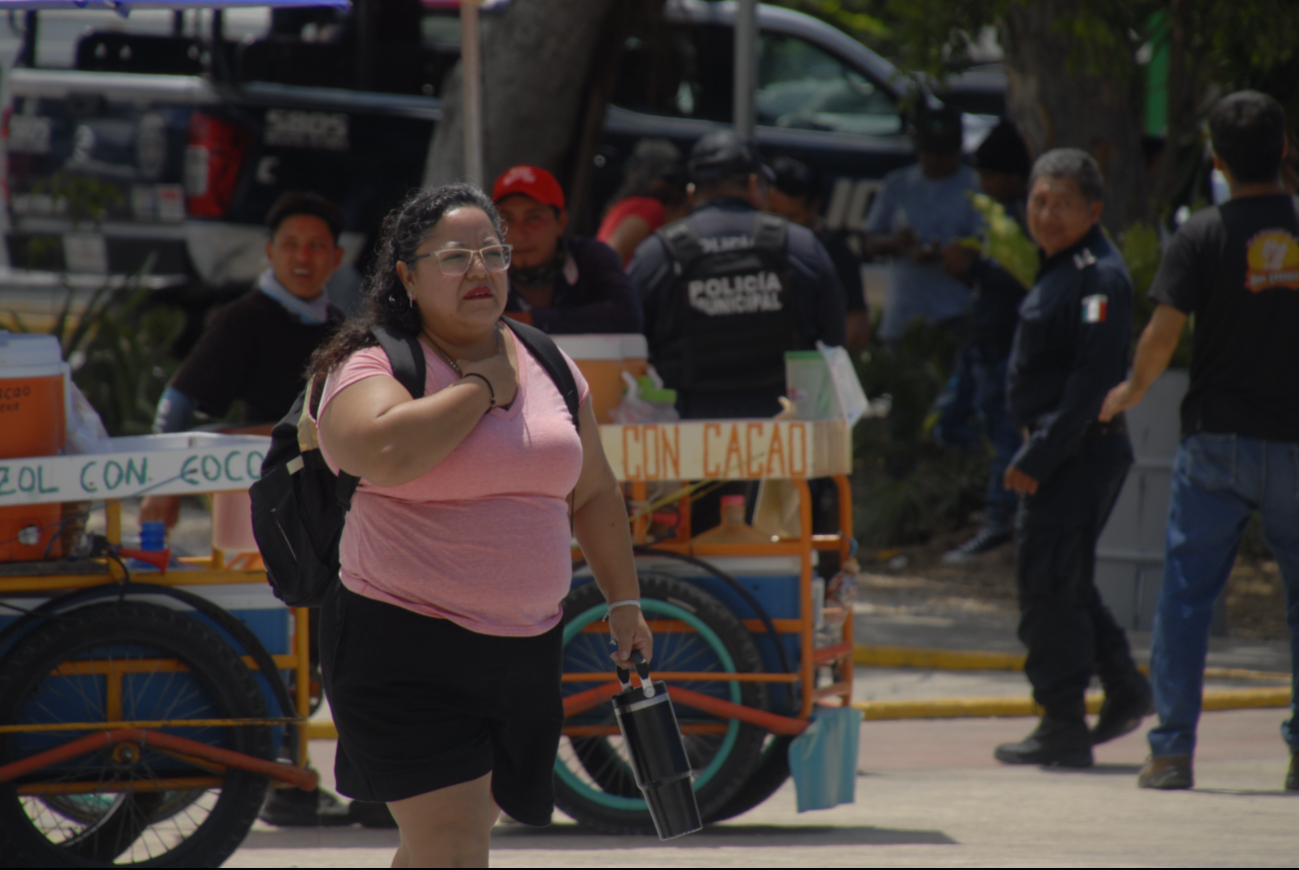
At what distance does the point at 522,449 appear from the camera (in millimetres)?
3291

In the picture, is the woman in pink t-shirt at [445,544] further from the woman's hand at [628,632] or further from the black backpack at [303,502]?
the woman's hand at [628,632]

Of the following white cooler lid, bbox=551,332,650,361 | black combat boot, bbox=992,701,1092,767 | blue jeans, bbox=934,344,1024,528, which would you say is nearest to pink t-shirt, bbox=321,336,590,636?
white cooler lid, bbox=551,332,650,361

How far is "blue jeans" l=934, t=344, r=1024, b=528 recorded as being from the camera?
8.75 m

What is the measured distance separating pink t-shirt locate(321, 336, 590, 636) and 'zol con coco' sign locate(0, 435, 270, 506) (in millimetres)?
1300

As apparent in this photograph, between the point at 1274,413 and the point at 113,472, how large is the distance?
11.5 feet

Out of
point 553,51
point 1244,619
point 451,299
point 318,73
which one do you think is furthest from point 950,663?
point 318,73

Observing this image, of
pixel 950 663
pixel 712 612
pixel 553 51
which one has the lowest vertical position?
pixel 950 663

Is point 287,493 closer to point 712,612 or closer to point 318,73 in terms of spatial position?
point 712,612

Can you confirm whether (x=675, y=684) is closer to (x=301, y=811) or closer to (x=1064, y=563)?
(x=301, y=811)

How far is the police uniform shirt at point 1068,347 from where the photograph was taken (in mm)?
5625

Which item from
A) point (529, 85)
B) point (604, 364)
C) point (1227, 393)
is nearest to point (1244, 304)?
point (1227, 393)

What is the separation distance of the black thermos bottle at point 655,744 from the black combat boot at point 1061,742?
2.56m

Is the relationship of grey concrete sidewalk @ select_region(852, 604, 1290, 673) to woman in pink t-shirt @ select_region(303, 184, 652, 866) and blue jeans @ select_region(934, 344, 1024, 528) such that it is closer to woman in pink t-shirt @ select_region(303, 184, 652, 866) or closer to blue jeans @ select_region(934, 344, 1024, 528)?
blue jeans @ select_region(934, 344, 1024, 528)

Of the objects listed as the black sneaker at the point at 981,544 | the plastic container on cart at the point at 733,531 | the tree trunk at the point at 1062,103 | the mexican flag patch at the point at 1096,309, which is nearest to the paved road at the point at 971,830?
the plastic container on cart at the point at 733,531
